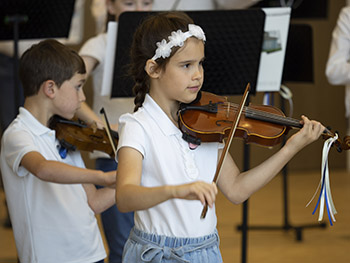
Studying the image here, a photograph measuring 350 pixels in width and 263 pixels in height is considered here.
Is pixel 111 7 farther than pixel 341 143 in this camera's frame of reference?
Yes

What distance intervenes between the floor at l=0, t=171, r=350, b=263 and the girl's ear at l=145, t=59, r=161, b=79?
125 centimetres

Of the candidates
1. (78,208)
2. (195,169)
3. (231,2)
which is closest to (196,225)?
(195,169)

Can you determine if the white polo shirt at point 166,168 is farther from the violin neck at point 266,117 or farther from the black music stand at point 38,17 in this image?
the black music stand at point 38,17

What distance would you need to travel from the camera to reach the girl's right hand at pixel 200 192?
1202mm

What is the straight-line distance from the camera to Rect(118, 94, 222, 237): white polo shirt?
5.35ft

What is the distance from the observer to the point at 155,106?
66.7 inches

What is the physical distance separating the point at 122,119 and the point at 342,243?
2.40 meters

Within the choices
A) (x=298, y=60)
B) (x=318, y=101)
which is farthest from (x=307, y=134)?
(x=318, y=101)

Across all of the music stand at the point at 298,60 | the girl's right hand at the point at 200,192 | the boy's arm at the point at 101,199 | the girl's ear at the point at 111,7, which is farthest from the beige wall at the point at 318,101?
the girl's right hand at the point at 200,192

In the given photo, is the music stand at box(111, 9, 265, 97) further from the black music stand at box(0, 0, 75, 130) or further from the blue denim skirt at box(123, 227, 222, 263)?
the blue denim skirt at box(123, 227, 222, 263)

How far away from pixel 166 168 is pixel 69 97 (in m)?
0.68

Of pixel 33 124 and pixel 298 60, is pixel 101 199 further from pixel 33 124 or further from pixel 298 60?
pixel 298 60

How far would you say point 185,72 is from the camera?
163cm

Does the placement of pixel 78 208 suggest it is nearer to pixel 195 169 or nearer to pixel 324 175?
pixel 195 169
